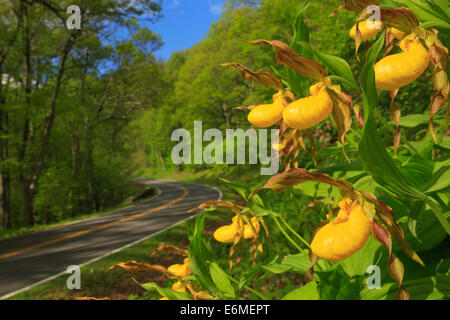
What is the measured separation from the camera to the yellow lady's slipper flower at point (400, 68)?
0.71 metres

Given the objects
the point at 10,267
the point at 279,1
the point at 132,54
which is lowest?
the point at 10,267

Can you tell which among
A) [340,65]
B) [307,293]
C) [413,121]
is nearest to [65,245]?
[307,293]

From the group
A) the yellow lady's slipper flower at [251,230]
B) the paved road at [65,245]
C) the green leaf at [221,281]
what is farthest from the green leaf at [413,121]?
the paved road at [65,245]

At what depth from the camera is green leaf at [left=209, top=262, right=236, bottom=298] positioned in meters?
1.37

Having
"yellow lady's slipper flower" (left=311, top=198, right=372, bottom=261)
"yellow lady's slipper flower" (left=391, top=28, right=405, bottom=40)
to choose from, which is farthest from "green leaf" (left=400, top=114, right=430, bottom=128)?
"yellow lady's slipper flower" (left=311, top=198, right=372, bottom=261)

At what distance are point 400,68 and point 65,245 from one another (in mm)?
8347

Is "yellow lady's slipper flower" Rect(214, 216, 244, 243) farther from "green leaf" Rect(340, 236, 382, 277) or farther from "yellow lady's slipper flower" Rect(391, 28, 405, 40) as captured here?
"yellow lady's slipper flower" Rect(391, 28, 405, 40)

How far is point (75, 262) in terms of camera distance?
5969 millimetres

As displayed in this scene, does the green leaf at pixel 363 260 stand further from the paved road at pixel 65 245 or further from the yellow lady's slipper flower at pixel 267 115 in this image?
the paved road at pixel 65 245

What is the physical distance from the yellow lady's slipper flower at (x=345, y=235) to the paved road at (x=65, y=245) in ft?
18.0

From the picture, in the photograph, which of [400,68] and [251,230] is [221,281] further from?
[400,68]

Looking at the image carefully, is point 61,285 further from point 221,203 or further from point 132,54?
point 132,54
